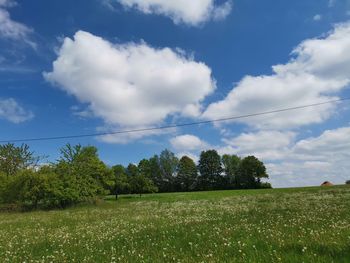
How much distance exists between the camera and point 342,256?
27.4ft

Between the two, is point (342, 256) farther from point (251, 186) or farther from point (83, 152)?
point (251, 186)

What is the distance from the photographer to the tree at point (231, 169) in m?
141

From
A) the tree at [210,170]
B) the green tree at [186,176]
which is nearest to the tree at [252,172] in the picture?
the tree at [210,170]

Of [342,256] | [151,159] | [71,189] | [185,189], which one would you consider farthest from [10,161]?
[151,159]

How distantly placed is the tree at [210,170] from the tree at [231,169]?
2.88m

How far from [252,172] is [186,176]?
27.0 metres

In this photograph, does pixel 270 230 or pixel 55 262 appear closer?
pixel 55 262

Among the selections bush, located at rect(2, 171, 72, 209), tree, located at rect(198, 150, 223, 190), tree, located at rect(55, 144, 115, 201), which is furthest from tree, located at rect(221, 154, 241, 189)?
bush, located at rect(2, 171, 72, 209)

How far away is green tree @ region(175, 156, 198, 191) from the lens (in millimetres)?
146625

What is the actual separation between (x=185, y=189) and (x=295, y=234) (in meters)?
134

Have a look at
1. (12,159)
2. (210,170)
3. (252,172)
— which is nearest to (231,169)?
(210,170)

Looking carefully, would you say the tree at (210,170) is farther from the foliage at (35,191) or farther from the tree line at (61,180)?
the foliage at (35,191)

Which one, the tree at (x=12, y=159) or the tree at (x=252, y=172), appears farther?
the tree at (x=252, y=172)

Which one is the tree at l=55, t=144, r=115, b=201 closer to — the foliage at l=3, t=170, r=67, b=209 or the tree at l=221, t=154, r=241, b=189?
the foliage at l=3, t=170, r=67, b=209
